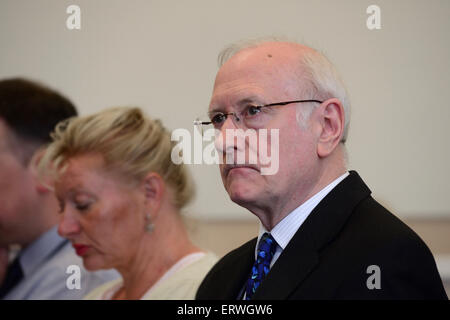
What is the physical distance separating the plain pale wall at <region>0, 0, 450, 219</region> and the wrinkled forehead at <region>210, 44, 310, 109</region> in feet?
1.74

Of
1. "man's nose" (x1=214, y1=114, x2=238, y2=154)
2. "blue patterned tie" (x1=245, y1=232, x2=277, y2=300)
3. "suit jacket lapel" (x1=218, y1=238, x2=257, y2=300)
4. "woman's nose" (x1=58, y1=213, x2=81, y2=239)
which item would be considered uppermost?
"man's nose" (x1=214, y1=114, x2=238, y2=154)

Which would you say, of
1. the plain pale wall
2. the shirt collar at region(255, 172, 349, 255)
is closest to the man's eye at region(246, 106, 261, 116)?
the shirt collar at region(255, 172, 349, 255)

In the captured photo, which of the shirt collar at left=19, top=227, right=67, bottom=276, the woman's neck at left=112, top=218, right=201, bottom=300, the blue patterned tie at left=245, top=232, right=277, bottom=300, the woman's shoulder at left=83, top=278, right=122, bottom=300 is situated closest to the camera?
the blue patterned tie at left=245, top=232, right=277, bottom=300

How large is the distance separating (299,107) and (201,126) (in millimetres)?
312

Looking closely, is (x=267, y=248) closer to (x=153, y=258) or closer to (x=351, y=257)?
(x=351, y=257)

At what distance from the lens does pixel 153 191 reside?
1.96 meters

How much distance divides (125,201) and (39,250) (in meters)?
0.54

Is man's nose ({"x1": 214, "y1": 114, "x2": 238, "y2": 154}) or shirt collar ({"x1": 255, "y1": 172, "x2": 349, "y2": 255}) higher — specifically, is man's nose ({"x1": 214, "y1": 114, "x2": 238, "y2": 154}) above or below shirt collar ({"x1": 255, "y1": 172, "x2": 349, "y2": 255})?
above

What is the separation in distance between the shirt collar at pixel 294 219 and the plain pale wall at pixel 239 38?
66 centimetres

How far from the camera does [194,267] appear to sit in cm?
183

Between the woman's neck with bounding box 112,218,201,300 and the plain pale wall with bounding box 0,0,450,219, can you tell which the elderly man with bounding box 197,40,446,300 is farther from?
the plain pale wall with bounding box 0,0,450,219

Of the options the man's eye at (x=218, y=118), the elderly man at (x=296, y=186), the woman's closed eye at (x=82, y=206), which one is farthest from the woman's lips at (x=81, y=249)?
the man's eye at (x=218, y=118)

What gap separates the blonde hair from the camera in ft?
6.41

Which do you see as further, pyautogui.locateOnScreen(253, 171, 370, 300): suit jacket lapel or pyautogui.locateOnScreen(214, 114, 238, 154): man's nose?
pyautogui.locateOnScreen(214, 114, 238, 154): man's nose
